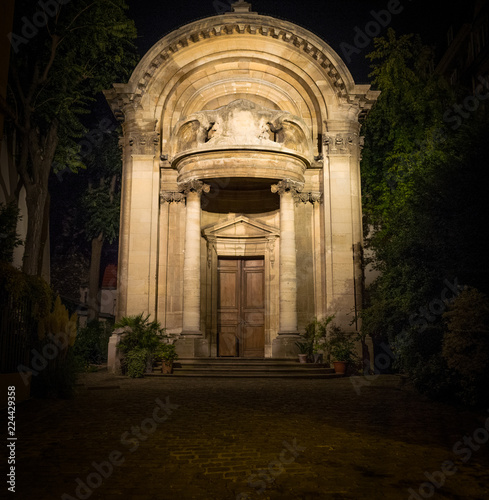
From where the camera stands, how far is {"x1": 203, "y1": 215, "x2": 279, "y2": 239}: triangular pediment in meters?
17.5

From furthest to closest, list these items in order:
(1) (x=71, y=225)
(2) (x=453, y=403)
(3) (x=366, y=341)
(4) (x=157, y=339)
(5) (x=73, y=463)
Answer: (1) (x=71, y=225)
(3) (x=366, y=341)
(4) (x=157, y=339)
(2) (x=453, y=403)
(5) (x=73, y=463)

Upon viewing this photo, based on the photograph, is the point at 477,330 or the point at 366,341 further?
the point at 366,341

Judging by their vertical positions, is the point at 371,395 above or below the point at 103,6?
below

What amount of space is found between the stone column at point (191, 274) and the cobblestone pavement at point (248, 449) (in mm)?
5821

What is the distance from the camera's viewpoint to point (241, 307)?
57.4ft

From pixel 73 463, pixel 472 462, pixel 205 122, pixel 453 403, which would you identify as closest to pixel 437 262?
Answer: pixel 453 403

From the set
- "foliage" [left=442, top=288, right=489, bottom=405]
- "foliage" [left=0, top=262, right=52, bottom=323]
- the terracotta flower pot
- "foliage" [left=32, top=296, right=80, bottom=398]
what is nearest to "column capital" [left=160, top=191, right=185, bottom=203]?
the terracotta flower pot

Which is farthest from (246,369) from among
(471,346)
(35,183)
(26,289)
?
(35,183)

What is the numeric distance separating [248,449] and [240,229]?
41.8ft

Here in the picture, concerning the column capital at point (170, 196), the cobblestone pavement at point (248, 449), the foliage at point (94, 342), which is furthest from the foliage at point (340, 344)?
the foliage at point (94, 342)

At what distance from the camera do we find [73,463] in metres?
4.79

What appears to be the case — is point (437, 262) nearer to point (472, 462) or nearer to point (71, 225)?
point (472, 462)

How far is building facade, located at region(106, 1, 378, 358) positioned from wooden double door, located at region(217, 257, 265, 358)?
4 cm

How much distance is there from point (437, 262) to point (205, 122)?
908cm
